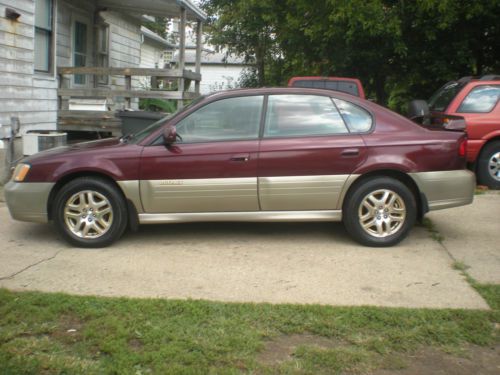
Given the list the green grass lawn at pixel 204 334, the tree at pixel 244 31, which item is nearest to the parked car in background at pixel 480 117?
the green grass lawn at pixel 204 334

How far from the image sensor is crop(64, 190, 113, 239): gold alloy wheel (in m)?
5.54

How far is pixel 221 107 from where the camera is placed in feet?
18.8

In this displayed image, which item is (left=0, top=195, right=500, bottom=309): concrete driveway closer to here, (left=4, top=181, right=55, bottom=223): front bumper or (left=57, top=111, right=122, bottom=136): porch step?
(left=4, top=181, right=55, bottom=223): front bumper

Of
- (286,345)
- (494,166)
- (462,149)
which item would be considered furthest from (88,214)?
(494,166)

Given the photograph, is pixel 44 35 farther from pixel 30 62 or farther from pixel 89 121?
pixel 89 121

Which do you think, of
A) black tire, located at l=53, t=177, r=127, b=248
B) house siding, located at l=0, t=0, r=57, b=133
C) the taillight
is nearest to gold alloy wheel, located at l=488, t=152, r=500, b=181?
the taillight

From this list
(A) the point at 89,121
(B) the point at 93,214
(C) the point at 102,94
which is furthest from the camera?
(A) the point at 89,121

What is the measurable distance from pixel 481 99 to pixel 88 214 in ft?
20.7

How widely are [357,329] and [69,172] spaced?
3.21 meters

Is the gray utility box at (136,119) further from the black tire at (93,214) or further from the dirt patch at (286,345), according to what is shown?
the dirt patch at (286,345)

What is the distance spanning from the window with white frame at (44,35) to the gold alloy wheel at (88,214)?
6566mm

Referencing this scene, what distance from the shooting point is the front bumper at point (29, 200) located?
5.56 metres

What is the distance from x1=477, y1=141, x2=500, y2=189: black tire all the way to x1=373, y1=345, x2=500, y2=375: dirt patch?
564 centimetres

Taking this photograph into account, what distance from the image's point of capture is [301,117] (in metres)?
5.72
